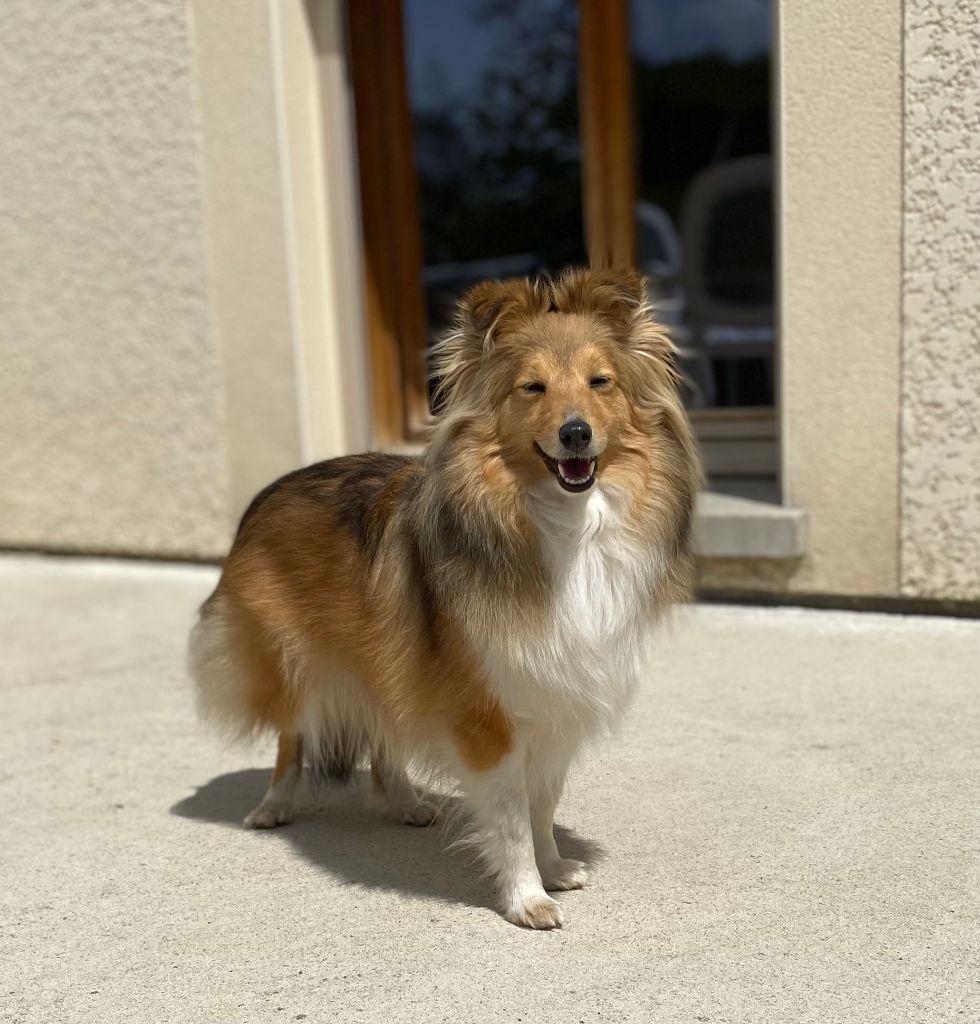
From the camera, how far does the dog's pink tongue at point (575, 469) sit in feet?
10.3

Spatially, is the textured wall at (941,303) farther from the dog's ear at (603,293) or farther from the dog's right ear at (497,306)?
the dog's right ear at (497,306)

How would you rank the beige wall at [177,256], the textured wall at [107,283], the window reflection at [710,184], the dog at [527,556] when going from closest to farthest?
the dog at [527,556] → the beige wall at [177,256] → the textured wall at [107,283] → the window reflection at [710,184]

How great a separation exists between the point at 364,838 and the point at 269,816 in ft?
1.11

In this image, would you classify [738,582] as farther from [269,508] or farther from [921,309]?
[269,508]

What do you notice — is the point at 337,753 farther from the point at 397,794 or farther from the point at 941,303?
the point at 941,303

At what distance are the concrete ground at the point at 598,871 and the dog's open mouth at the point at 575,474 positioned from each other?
1.16 meters

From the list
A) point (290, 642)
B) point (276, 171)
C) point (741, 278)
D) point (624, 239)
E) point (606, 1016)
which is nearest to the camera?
point (606, 1016)

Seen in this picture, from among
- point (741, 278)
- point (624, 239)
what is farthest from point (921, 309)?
point (741, 278)

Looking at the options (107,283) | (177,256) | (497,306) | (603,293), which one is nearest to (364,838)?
(497,306)

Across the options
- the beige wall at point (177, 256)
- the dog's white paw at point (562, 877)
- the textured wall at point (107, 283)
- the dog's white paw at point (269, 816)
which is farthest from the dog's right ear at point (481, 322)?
the textured wall at point (107, 283)

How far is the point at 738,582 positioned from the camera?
19.8 feet

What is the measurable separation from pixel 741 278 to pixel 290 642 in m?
5.11

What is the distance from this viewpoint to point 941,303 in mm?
5418

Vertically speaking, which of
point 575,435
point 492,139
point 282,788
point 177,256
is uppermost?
point 492,139
